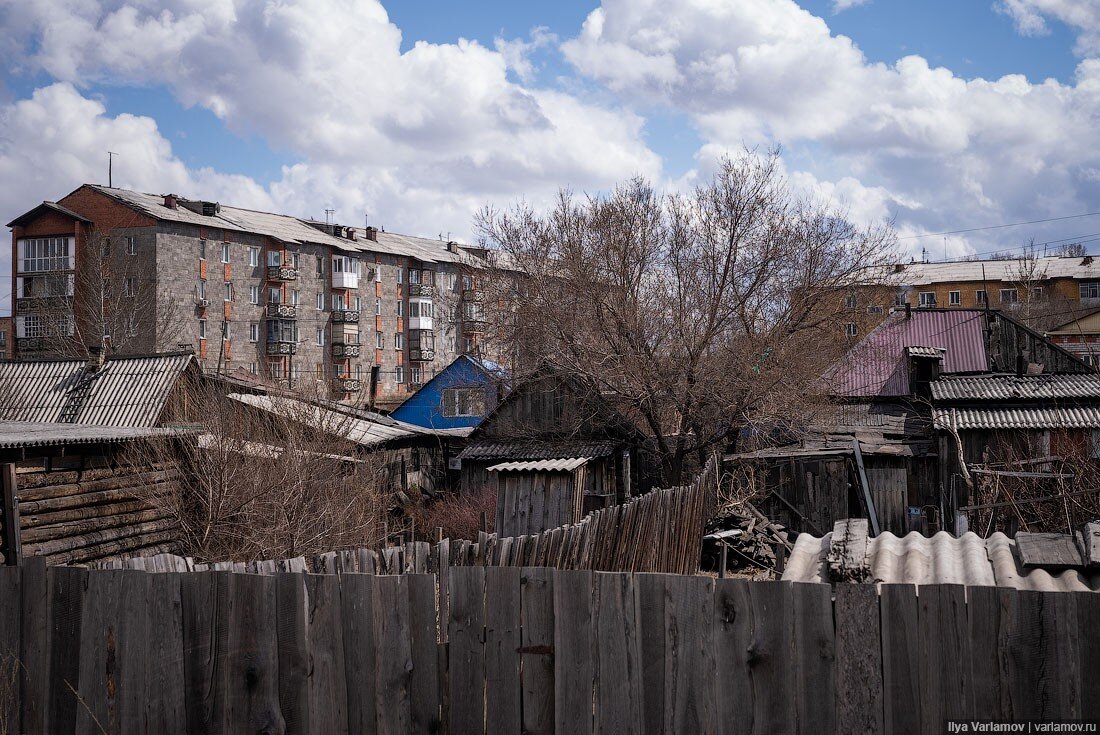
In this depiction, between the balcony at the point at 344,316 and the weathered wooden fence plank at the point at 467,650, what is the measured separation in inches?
2173

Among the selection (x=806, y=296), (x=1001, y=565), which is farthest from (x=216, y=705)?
(x=806, y=296)

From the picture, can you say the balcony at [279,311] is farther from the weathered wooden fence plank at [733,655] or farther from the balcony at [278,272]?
the weathered wooden fence plank at [733,655]

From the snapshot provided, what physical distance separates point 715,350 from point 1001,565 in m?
18.1

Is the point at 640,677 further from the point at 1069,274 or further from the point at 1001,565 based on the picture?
the point at 1069,274

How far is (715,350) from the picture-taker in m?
22.9

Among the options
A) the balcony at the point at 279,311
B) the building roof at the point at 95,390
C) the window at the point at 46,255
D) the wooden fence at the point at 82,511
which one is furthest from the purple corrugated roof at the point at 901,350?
the window at the point at 46,255

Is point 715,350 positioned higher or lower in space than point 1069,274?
lower

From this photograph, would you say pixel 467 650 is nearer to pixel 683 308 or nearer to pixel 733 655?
pixel 733 655

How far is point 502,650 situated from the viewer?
406 centimetres

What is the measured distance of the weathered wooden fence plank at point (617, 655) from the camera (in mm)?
3875

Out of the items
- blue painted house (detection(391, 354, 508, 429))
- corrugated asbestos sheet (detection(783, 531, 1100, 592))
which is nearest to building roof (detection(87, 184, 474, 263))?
blue painted house (detection(391, 354, 508, 429))

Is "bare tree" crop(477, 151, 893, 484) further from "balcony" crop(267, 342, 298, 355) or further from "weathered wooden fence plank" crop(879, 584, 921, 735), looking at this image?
"balcony" crop(267, 342, 298, 355)

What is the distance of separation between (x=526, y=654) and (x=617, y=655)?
0.40 meters

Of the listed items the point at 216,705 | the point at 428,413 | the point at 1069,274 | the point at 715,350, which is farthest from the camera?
the point at 1069,274
